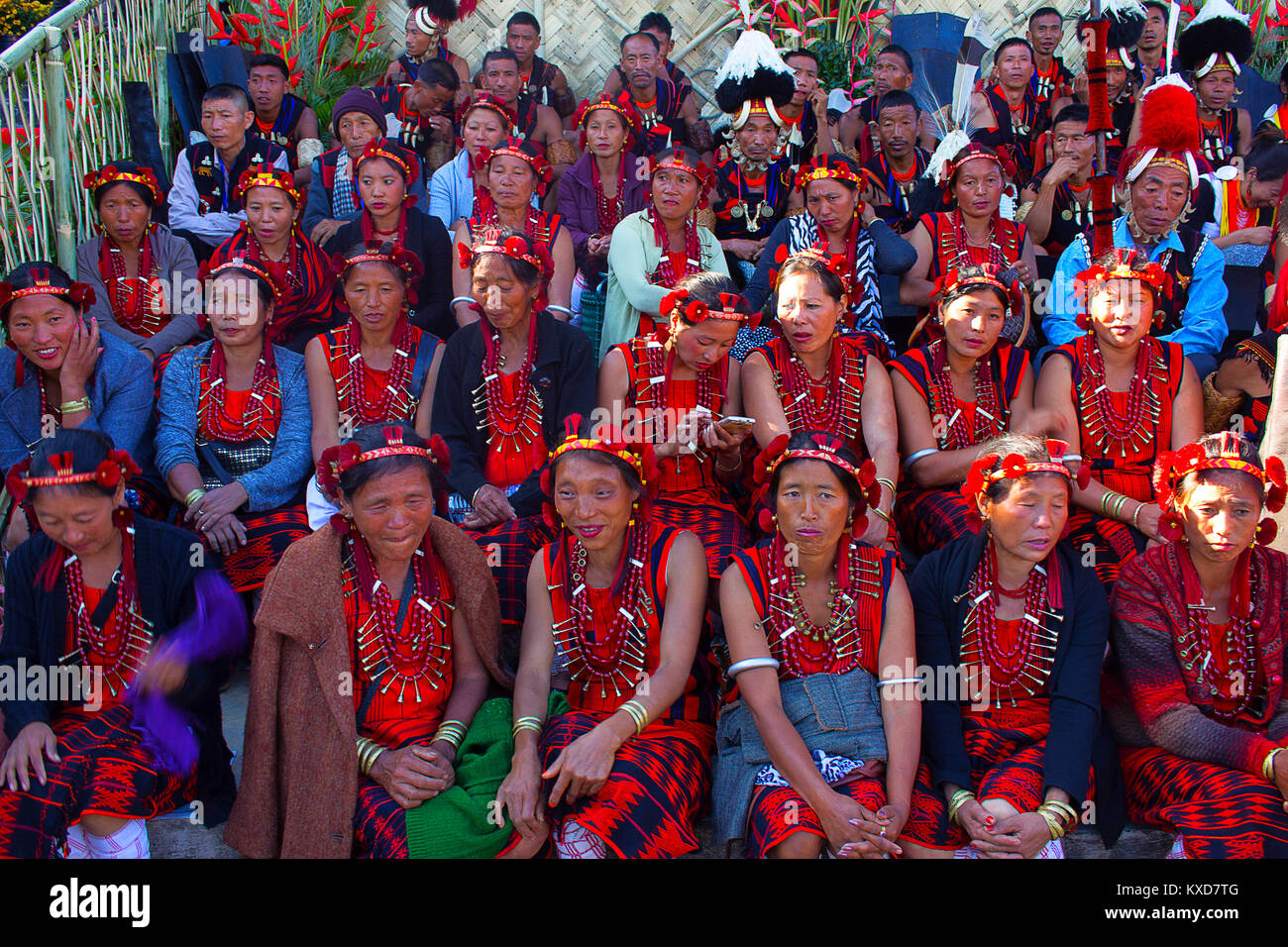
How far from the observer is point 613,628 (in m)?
3.00

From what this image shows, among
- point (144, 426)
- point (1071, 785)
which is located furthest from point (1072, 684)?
point (144, 426)

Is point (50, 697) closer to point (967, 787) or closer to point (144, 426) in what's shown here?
point (144, 426)

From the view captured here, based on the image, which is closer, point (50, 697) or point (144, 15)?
point (50, 697)

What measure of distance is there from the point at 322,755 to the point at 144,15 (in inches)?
201

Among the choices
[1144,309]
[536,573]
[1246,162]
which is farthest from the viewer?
[1246,162]

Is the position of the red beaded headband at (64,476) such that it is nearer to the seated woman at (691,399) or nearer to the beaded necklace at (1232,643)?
the seated woman at (691,399)

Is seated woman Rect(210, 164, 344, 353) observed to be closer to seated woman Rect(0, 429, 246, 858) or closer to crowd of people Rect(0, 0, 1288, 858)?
crowd of people Rect(0, 0, 1288, 858)

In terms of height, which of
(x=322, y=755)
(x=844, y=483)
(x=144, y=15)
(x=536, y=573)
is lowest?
(x=322, y=755)

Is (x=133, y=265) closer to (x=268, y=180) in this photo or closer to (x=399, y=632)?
(x=268, y=180)

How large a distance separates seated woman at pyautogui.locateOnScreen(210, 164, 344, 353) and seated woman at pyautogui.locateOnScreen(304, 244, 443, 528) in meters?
0.50

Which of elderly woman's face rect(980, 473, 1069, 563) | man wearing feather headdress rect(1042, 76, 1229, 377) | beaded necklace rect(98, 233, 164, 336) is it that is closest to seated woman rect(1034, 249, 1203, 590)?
man wearing feather headdress rect(1042, 76, 1229, 377)

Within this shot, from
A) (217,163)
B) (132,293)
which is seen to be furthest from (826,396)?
(217,163)

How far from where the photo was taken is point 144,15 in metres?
6.07

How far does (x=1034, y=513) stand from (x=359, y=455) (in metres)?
1.84
